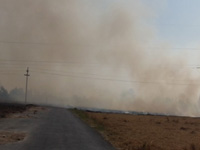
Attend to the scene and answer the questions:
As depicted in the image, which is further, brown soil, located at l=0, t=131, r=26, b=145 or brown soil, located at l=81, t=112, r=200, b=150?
brown soil, located at l=81, t=112, r=200, b=150

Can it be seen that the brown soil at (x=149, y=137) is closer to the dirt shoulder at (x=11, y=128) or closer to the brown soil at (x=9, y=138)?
the brown soil at (x=9, y=138)

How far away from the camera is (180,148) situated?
21062 millimetres

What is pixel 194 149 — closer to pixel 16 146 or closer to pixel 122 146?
pixel 122 146

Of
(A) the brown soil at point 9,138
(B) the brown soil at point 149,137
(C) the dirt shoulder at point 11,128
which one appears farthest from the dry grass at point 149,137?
(C) the dirt shoulder at point 11,128

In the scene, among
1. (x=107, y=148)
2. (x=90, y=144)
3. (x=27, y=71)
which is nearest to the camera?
(x=107, y=148)

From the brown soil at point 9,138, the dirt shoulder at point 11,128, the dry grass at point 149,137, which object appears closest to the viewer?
the brown soil at point 9,138

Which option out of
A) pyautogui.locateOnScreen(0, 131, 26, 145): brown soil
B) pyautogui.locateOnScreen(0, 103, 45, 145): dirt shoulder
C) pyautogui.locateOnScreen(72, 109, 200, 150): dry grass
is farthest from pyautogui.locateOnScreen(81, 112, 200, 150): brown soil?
pyautogui.locateOnScreen(0, 103, 45, 145): dirt shoulder

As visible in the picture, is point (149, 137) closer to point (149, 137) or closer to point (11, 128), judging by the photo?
point (149, 137)

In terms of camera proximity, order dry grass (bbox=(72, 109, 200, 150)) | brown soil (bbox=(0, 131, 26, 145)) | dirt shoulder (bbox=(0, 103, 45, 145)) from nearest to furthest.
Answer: brown soil (bbox=(0, 131, 26, 145)) → dirt shoulder (bbox=(0, 103, 45, 145)) → dry grass (bbox=(72, 109, 200, 150))

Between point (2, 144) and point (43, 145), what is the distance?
7.15 feet

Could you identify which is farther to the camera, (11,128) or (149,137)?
(149,137)

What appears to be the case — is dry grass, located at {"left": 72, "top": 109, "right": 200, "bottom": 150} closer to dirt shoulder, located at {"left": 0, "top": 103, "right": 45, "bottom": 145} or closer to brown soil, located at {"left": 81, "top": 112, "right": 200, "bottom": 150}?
brown soil, located at {"left": 81, "top": 112, "right": 200, "bottom": 150}

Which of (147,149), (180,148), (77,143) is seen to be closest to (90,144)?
(77,143)

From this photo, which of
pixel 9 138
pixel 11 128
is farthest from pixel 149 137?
pixel 9 138
